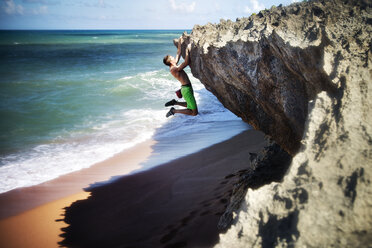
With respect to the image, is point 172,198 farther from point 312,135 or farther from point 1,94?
point 1,94

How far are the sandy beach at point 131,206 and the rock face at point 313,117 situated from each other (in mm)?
2094

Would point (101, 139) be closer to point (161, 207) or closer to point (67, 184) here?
point (67, 184)

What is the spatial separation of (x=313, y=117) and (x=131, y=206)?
14.1 ft

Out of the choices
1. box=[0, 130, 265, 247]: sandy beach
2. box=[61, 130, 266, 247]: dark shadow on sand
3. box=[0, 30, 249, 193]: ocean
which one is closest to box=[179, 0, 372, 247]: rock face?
Answer: box=[61, 130, 266, 247]: dark shadow on sand

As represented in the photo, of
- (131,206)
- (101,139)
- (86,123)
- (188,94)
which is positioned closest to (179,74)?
(188,94)

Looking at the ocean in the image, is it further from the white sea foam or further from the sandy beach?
the sandy beach

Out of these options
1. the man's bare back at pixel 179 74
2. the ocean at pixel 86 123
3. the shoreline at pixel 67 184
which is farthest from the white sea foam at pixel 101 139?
the man's bare back at pixel 179 74

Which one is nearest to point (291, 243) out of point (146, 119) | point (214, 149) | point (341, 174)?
point (341, 174)

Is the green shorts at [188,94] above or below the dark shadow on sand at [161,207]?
above

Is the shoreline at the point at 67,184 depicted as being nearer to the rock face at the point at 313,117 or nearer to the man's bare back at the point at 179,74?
the man's bare back at the point at 179,74

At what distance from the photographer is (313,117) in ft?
7.41

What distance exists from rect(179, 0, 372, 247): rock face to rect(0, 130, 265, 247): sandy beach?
2.09 metres

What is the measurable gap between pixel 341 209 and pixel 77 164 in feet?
24.5

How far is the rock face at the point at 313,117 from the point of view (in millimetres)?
1721
